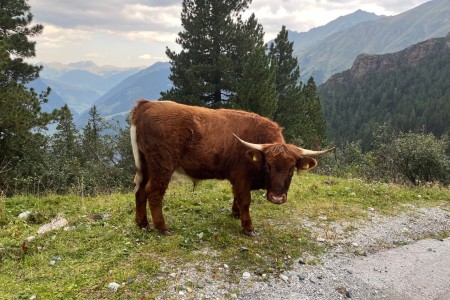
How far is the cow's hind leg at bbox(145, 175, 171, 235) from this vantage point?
6879mm

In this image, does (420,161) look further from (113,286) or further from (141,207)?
(113,286)

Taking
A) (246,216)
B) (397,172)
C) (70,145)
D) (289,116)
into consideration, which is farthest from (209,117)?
(70,145)

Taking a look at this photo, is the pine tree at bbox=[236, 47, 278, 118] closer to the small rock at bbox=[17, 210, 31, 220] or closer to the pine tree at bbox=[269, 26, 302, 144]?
the pine tree at bbox=[269, 26, 302, 144]

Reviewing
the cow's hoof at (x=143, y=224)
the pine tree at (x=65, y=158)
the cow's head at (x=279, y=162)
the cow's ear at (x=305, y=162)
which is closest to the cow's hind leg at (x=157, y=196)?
the cow's hoof at (x=143, y=224)

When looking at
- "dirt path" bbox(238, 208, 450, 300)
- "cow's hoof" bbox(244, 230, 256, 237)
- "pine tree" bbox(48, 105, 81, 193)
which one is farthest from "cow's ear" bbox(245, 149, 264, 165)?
"pine tree" bbox(48, 105, 81, 193)

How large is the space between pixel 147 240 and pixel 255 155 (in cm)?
255

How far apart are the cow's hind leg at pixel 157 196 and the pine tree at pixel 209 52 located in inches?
822

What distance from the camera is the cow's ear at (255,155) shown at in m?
6.53

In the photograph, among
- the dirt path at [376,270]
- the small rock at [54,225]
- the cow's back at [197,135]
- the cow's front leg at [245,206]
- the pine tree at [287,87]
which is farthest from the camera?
the pine tree at [287,87]

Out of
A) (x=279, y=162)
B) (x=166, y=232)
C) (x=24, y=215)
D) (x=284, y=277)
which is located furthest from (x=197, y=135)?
(x=24, y=215)

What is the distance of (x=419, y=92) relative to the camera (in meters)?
127

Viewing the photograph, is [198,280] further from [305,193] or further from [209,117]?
[305,193]

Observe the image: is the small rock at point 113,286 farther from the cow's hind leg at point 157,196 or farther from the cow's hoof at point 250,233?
the cow's hoof at point 250,233

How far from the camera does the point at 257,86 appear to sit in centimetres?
2614
